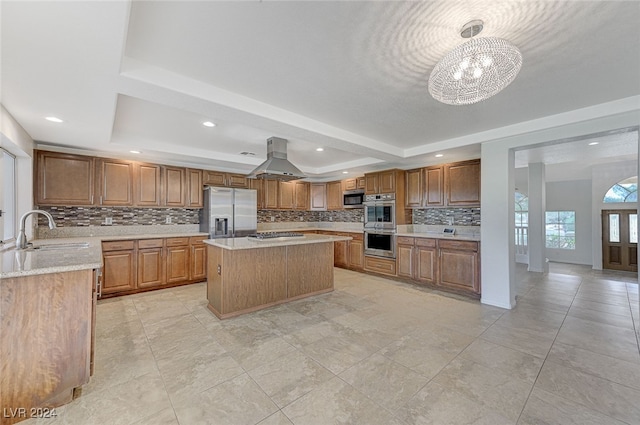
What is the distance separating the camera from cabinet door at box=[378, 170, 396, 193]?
5.19 meters

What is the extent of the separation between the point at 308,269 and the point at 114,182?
11.1 feet

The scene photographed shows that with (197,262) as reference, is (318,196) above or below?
above

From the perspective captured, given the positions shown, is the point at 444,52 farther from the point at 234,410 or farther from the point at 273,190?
the point at 273,190

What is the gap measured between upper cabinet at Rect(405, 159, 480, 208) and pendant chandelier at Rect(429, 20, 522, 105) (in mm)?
2876

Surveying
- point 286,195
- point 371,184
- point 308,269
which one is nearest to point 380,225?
point 371,184

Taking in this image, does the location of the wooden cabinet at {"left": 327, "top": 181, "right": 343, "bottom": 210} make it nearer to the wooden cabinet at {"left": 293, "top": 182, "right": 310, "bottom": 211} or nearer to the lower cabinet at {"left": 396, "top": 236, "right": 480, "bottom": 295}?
the wooden cabinet at {"left": 293, "top": 182, "right": 310, "bottom": 211}

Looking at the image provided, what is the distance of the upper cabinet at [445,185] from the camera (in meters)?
4.31

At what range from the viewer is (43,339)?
1663mm

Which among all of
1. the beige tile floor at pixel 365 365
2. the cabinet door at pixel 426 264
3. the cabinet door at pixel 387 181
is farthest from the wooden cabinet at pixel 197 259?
the cabinet door at pixel 426 264

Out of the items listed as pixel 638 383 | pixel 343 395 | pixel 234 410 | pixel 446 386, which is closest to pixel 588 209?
pixel 638 383

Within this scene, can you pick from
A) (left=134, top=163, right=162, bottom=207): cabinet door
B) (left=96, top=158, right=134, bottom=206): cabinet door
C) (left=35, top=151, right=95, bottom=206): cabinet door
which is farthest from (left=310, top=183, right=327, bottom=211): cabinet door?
(left=35, top=151, right=95, bottom=206): cabinet door

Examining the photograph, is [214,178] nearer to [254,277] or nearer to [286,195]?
[286,195]

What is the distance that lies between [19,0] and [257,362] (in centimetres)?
255

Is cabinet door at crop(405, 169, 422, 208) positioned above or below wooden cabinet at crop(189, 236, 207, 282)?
above
